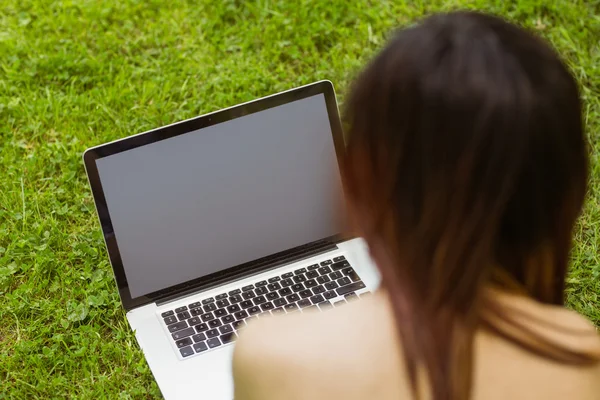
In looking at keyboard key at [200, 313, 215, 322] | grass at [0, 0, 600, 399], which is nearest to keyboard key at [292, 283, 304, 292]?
keyboard key at [200, 313, 215, 322]

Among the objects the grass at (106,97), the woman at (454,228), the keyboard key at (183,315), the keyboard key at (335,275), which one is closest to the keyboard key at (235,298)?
the keyboard key at (183,315)

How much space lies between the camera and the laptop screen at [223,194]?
Result: 5.70 feet

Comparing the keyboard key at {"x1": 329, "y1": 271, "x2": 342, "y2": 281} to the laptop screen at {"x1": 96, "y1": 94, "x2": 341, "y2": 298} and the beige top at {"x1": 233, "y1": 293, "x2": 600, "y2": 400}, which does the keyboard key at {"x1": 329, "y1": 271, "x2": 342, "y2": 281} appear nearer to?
the laptop screen at {"x1": 96, "y1": 94, "x2": 341, "y2": 298}

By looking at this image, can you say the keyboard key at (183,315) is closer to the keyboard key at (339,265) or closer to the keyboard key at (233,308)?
the keyboard key at (233,308)

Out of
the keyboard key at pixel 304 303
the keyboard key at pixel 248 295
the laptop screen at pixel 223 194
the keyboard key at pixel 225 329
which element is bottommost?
the keyboard key at pixel 304 303

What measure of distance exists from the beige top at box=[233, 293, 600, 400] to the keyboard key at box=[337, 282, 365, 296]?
29.3 inches

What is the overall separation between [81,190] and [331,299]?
101cm

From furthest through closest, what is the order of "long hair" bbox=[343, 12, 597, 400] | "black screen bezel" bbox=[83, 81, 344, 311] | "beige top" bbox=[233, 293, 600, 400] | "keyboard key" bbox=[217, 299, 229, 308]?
1. "keyboard key" bbox=[217, 299, 229, 308]
2. "black screen bezel" bbox=[83, 81, 344, 311]
3. "beige top" bbox=[233, 293, 600, 400]
4. "long hair" bbox=[343, 12, 597, 400]

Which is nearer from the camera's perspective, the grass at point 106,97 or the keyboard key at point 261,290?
the keyboard key at point 261,290

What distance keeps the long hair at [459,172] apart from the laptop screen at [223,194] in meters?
0.76

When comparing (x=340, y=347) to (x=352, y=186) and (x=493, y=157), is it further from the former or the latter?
(x=493, y=157)

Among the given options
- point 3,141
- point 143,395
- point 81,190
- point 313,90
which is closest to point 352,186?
point 313,90

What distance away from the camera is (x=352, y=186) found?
1.06 m

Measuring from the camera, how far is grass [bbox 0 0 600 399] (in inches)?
80.4
